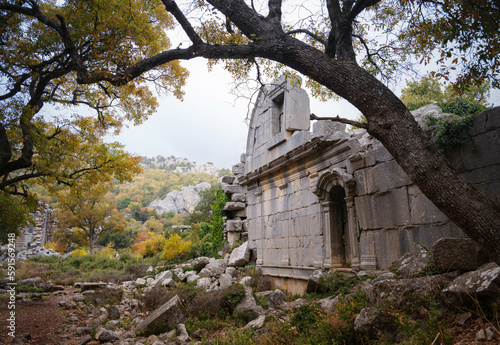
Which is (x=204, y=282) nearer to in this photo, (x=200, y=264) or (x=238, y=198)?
(x=200, y=264)

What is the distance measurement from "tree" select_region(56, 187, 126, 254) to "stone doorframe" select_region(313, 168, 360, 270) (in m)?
24.1

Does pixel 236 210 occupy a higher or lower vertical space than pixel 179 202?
lower

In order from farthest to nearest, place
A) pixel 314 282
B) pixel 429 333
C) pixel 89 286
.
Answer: pixel 89 286 < pixel 314 282 < pixel 429 333

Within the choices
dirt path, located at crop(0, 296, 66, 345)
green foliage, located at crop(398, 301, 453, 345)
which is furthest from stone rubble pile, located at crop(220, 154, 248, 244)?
green foliage, located at crop(398, 301, 453, 345)

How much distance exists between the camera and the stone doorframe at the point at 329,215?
23.7 ft

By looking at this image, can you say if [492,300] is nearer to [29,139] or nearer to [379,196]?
[379,196]

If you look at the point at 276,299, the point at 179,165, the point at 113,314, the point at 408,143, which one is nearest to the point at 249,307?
the point at 276,299

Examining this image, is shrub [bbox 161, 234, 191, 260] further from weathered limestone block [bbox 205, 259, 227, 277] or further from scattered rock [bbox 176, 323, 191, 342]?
scattered rock [bbox 176, 323, 191, 342]

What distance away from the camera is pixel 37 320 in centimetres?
673

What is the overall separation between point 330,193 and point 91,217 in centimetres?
2655

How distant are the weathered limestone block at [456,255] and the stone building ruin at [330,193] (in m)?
0.80

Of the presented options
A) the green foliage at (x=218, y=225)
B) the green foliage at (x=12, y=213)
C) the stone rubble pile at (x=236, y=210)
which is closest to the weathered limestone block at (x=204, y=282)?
the stone rubble pile at (x=236, y=210)

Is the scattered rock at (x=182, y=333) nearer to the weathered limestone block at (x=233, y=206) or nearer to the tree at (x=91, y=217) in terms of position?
the weathered limestone block at (x=233, y=206)

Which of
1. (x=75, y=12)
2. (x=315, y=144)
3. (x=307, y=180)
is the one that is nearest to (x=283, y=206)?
(x=307, y=180)
